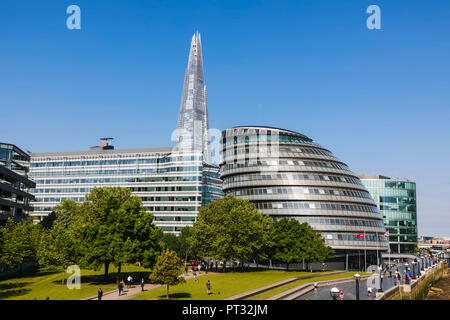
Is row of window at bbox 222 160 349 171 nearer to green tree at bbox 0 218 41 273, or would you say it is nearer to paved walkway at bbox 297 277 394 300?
paved walkway at bbox 297 277 394 300

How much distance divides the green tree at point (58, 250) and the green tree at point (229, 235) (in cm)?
2366

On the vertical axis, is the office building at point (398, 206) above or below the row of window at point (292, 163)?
below

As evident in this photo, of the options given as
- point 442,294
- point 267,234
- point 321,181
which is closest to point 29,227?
point 267,234

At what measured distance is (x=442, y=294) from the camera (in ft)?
235

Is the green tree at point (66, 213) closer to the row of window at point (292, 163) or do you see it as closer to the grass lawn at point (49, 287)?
the grass lawn at point (49, 287)

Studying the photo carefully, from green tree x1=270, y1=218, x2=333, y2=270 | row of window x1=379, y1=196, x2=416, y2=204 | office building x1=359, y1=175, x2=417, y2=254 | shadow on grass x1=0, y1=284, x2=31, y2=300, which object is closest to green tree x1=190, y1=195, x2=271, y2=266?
green tree x1=270, y1=218, x2=333, y2=270

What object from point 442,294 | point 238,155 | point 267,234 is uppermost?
point 238,155

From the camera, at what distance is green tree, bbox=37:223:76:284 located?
6309cm

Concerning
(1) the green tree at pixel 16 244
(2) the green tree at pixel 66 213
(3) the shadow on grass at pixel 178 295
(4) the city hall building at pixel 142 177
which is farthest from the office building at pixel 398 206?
(3) the shadow on grass at pixel 178 295

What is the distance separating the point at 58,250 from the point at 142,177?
93.7 meters

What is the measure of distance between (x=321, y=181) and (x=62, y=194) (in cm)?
10916

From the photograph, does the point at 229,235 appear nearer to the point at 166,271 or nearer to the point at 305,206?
the point at 166,271

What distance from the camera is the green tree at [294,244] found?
8200cm
